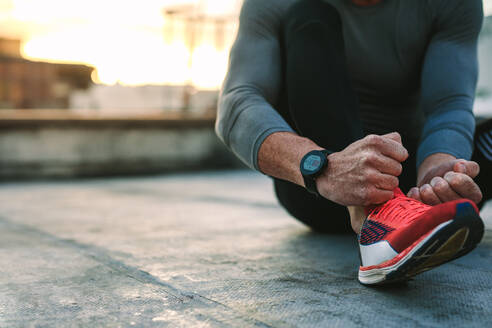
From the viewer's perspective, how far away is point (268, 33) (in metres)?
1.44

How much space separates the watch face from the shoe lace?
0.44ft

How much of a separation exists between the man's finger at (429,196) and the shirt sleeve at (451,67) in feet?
0.97

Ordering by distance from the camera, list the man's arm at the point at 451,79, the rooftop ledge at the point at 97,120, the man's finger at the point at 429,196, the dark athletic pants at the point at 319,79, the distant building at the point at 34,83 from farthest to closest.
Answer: the distant building at the point at 34,83 < the rooftop ledge at the point at 97,120 < the man's arm at the point at 451,79 < the dark athletic pants at the point at 319,79 < the man's finger at the point at 429,196

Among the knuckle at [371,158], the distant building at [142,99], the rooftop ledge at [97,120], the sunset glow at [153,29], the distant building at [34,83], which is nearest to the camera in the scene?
the knuckle at [371,158]

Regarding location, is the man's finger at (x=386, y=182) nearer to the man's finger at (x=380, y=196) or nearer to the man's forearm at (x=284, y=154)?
the man's finger at (x=380, y=196)

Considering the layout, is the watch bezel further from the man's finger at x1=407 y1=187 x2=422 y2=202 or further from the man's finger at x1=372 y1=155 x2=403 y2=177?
the man's finger at x1=407 y1=187 x2=422 y2=202

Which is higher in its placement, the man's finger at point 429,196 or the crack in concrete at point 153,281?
the man's finger at point 429,196

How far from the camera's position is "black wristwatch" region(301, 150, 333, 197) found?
1012 millimetres

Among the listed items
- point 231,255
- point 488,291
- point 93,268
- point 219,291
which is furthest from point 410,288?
point 93,268

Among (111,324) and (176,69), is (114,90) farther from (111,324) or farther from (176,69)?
(111,324)

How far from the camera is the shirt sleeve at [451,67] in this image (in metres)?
1.37

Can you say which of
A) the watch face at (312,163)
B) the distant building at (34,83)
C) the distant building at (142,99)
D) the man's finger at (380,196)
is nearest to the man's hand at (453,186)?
the man's finger at (380,196)

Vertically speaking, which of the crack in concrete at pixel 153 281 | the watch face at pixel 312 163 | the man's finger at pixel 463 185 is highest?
the watch face at pixel 312 163

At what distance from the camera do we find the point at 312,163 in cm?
103
